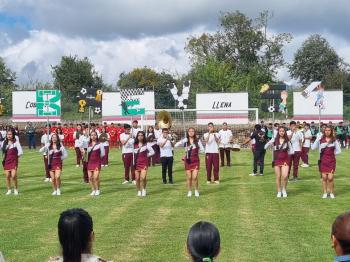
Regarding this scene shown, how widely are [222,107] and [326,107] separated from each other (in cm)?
746

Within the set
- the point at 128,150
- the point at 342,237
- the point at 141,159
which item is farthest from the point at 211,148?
the point at 342,237

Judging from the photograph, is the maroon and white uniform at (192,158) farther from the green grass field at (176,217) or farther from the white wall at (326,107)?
the white wall at (326,107)

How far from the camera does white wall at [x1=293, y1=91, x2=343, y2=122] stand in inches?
1718

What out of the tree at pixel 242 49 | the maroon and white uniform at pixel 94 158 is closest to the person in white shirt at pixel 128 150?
the maroon and white uniform at pixel 94 158

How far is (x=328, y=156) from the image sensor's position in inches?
626

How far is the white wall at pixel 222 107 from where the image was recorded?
4256 centimetres

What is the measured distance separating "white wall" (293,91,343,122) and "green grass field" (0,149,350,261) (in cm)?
2224

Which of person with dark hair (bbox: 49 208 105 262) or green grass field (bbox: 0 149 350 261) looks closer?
person with dark hair (bbox: 49 208 105 262)

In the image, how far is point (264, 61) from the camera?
75625mm

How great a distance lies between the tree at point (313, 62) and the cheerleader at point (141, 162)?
69.7 m

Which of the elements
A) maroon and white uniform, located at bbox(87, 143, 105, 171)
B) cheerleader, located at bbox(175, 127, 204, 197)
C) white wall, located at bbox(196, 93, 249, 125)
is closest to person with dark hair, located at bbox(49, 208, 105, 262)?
cheerleader, located at bbox(175, 127, 204, 197)

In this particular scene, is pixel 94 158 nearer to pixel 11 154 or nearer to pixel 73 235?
pixel 11 154

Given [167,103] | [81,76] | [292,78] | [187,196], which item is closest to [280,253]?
[187,196]

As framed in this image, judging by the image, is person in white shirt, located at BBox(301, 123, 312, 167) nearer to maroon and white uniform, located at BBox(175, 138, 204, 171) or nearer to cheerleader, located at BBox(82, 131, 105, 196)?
maroon and white uniform, located at BBox(175, 138, 204, 171)
